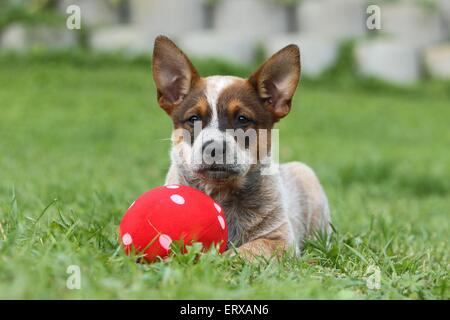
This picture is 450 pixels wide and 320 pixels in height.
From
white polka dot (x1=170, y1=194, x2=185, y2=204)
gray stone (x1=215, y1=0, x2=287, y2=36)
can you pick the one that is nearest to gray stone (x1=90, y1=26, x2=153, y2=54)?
gray stone (x1=215, y1=0, x2=287, y2=36)

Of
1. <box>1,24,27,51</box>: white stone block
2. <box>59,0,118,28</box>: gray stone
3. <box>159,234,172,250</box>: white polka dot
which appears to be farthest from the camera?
<box>59,0,118,28</box>: gray stone

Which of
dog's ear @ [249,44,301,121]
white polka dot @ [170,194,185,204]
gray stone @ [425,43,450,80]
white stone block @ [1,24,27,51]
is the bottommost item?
white polka dot @ [170,194,185,204]

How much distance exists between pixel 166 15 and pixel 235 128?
38.6 feet

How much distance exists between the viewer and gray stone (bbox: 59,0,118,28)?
596 inches

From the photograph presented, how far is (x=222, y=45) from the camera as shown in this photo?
1418 cm

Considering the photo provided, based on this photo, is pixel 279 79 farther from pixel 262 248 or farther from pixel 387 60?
pixel 387 60

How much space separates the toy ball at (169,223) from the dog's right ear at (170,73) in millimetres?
781

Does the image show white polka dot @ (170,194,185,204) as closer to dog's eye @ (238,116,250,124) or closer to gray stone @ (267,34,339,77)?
dog's eye @ (238,116,250,124)

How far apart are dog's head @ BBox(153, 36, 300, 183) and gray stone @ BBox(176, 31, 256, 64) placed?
377 inches

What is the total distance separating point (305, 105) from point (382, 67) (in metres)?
3.13

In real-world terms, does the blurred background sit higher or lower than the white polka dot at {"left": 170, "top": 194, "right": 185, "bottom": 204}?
higher

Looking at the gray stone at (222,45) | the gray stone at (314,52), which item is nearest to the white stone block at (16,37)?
the gray stone at (222,45)

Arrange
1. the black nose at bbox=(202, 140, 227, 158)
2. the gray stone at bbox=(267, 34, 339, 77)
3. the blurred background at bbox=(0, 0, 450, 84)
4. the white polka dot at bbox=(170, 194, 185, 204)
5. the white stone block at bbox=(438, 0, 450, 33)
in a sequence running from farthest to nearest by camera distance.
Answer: the white stone block at bbox=(438, 0, 450, 33) < the gray stone at bbox=(267, 34, 339, 77) < the blurred background at bbox=(0, 0, 450, 84) < the black nose at bbox=(202, 140, 227, 158) < the white polka dot at bbox=(170, 194, 185, 204)

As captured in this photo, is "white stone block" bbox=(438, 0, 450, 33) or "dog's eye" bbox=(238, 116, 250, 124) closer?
"dog's eye" bbox=(238, 116, 250, 124)
